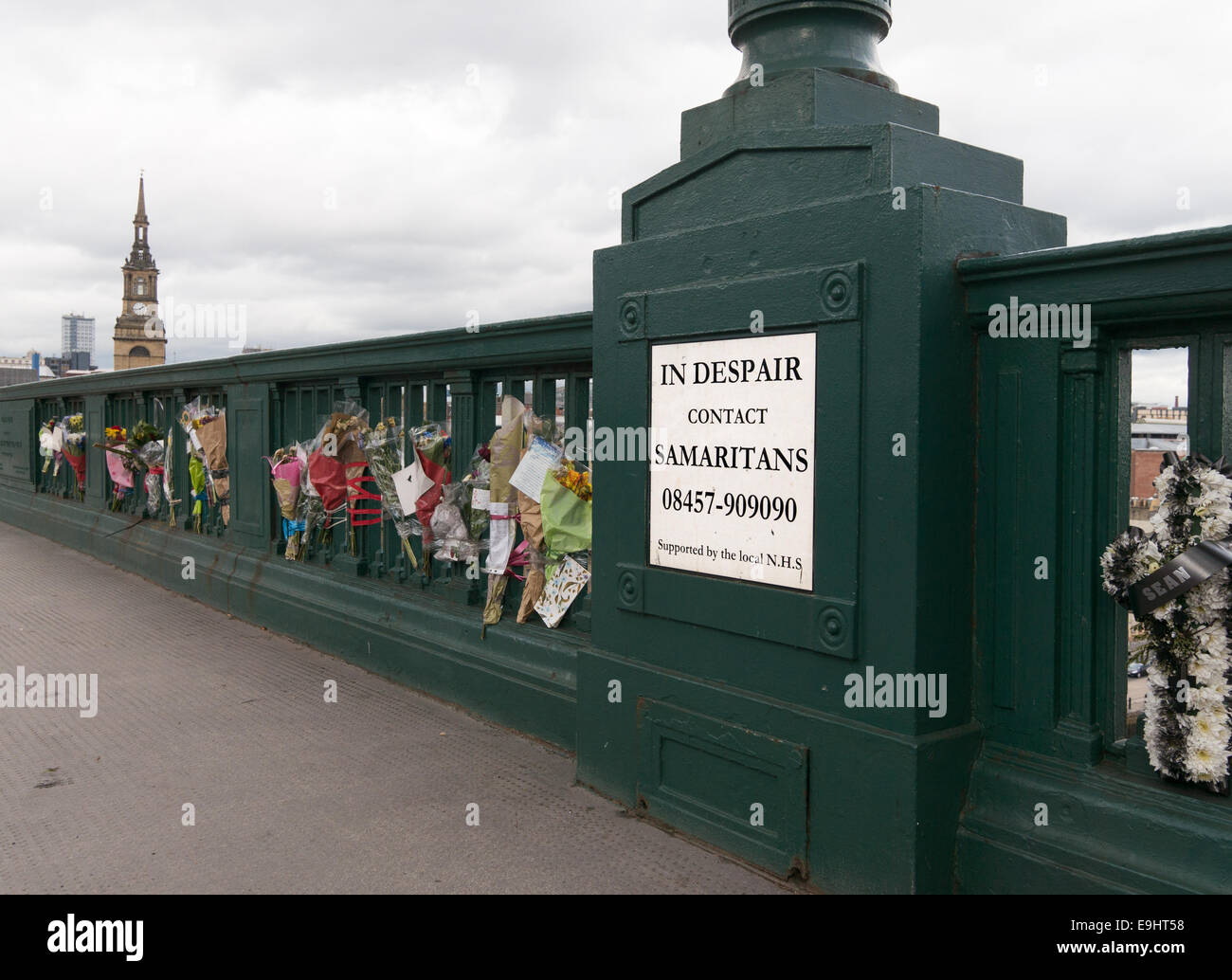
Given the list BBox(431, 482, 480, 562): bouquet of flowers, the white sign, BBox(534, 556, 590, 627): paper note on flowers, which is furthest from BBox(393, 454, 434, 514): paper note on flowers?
the white sign

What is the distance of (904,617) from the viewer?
3.62 meters

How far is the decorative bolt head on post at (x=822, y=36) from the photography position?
4.24m

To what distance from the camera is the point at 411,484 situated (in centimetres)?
698

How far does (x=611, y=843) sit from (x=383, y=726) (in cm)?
210

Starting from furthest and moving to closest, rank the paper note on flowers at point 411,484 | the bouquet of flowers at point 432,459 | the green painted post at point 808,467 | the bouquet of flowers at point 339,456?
1. the bouquet of flowers at point 339,456
2. the paper note on flowers at point 411,484
3. the bouquet of flowers at point 432,459
4. the green painted post at point 808,467

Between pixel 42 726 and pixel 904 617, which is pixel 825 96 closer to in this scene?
pixel 904 617

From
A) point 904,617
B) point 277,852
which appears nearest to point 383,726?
point 277,852

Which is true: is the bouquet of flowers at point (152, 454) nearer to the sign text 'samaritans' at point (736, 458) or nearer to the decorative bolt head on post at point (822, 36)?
the sign text 'samaritans' at point (736, 458)

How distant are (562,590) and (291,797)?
1817mm

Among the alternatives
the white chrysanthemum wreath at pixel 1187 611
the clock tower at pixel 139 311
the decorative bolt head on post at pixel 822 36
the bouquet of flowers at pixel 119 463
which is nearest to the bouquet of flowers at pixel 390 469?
the decorative bolt head on post at pixel 822 36

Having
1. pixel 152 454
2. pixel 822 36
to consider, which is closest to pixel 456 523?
pixel 822 36

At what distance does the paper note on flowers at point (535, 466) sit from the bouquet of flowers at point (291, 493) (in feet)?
10.5

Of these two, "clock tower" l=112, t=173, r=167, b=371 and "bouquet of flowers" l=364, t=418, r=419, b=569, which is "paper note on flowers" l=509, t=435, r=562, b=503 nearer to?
"bouquet of flowers" l=364, t=418, r=419, b=569

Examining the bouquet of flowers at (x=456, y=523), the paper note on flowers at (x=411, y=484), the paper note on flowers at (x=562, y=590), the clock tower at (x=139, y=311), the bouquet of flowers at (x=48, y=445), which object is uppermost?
the clock tower at (x=139, y=311)
